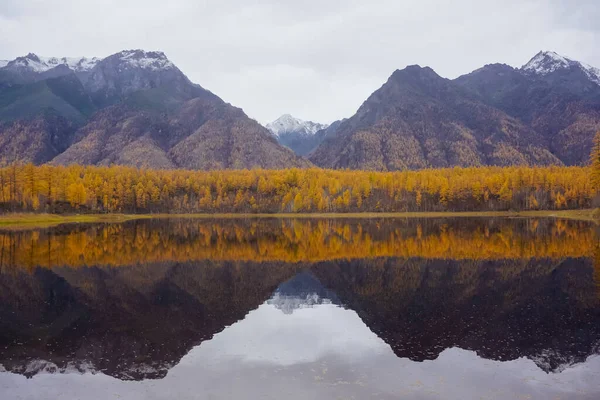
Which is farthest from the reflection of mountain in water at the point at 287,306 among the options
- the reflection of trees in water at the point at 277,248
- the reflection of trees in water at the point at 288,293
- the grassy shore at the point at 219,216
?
the grassy shore at the point at 219,216

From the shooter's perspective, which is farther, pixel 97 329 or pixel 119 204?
pixel 119 204

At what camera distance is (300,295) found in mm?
42281

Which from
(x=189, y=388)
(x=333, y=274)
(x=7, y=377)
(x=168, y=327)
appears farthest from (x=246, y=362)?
(x=333, y=274)

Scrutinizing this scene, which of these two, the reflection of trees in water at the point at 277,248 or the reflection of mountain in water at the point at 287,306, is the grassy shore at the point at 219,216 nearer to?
the reflection of trees in water at the point at 277,248

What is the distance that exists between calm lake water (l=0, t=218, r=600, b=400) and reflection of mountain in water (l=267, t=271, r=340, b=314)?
7.9 inches

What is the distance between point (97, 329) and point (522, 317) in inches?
1119

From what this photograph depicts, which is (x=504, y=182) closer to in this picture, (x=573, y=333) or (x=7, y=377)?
(x=573, y=333)

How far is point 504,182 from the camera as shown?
196500mm

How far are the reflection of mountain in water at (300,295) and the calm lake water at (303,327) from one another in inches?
7.9

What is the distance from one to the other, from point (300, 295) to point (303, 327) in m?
9.85

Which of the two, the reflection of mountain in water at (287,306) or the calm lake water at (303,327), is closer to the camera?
the calm lake water at (303,327)

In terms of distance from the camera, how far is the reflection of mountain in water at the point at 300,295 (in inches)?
1523

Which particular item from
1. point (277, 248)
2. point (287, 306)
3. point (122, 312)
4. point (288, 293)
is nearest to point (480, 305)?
point (287, 306)

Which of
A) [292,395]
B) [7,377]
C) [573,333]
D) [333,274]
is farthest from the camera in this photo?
[333,274]
